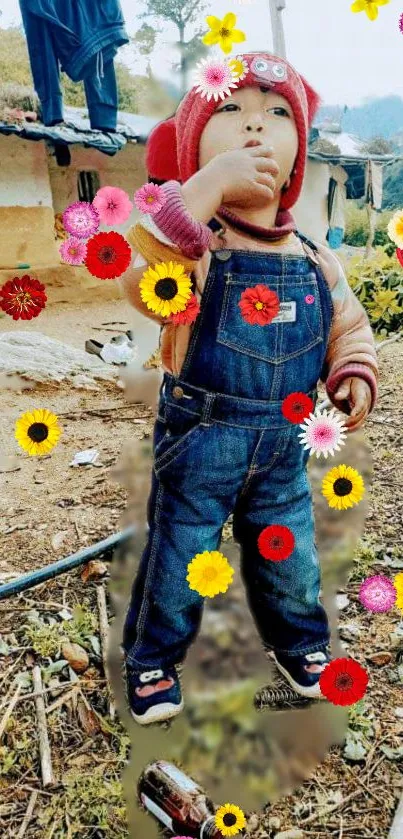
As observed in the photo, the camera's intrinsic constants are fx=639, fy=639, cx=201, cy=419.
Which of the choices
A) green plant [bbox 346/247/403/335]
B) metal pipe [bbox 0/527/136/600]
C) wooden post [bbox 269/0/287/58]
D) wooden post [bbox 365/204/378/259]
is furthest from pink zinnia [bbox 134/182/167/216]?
green plant [bbox 346/247/403/335]

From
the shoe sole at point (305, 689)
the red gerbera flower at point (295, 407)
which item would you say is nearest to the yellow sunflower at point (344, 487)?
the red gerbera flower at point (295, 407)

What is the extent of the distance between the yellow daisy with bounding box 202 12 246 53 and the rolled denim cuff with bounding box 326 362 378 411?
0.61 metres

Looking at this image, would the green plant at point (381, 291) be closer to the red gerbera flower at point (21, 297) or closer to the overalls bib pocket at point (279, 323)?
the overalls bib pocket at point (279, 323)

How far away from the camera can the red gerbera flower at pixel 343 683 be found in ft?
4.60

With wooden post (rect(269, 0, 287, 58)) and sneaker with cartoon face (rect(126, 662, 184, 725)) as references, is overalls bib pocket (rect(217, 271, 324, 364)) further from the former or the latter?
sneaker with cartoon face (rect(126, 662, 184, 725))

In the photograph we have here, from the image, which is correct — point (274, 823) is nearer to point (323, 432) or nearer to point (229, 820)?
point (229, 820)

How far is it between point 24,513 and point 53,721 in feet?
3.31

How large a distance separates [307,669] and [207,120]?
3.94ft

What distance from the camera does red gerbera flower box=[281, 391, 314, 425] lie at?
3.97 feet

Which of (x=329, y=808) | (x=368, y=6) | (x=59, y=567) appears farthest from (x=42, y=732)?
(x=368, y=6)

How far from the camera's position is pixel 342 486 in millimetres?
1252

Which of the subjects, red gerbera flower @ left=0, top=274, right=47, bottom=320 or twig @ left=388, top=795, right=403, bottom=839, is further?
twig @ left=388, top=795, right=403, bottom=839

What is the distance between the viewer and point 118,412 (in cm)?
332

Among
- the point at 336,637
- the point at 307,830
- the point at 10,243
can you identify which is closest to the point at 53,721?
the point at 307,830
